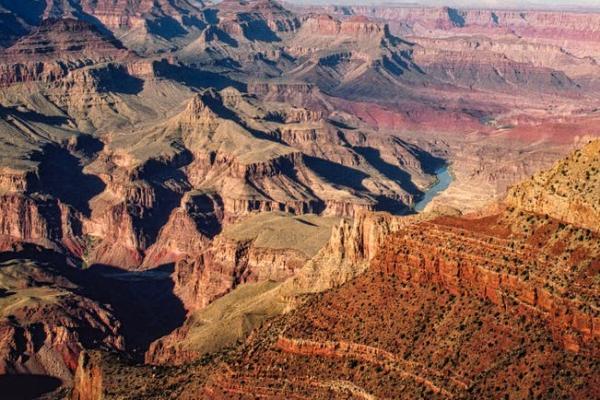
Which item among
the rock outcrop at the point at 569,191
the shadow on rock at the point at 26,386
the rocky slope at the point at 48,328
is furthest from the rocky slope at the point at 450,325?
the rocky slope at the point at 48,328

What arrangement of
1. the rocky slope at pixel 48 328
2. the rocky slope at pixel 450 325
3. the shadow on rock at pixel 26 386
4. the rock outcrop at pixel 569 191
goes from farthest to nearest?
1. the rocky slope at pixel 48 328
2. the shadow on rock at pixel 26 386
3. the rock outcrop at pixel 569 191
4. the rocky slope at pixel 450 325

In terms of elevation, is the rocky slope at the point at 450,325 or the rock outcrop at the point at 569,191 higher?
the rock outcrop at the point at 569,191

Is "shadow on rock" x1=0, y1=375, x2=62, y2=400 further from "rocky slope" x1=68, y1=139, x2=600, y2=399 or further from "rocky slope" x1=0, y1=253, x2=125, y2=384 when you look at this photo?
"rocky slope" x1=68, y1=139, x2=600, y2=399

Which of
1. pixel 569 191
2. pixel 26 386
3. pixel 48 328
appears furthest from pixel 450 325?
pixel 48 328

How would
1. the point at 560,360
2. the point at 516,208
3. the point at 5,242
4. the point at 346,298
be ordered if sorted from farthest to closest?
the point at 5,242
the point at 346,298
the point at 516,208
the point at 560,360

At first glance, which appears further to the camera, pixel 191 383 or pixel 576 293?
pixel 191 383

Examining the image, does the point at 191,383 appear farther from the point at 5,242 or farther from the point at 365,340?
the point at 5,242

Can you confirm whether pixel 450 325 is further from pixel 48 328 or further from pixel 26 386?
pixel 48 328

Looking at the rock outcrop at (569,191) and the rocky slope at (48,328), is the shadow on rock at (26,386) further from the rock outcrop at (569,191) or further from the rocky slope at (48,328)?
the rock outcrop at (569,191)

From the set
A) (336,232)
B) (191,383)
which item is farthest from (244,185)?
(191,383)

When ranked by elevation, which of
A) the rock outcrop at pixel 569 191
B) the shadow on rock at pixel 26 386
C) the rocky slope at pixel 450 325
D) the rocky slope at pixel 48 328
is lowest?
the shadow on rock at pixel 26 386

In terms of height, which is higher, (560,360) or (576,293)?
(576,293)
